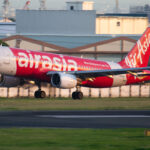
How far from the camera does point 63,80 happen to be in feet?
133

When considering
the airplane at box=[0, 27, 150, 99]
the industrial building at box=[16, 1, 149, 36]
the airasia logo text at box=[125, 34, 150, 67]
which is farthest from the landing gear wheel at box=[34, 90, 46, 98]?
the industrial building at box=[16, 1, 149, 36]

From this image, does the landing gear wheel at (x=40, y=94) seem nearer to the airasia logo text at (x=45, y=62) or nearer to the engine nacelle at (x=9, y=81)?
the engine nacelle at (x=9, y=81)

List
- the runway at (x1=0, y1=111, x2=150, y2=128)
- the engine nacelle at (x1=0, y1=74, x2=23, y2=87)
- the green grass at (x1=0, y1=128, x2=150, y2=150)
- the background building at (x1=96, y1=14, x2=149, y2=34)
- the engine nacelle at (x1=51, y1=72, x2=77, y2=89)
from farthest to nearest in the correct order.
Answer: the background building at (x1=96, y1=14, x2=149, y2=34) → the engine nacelle at (x1=0, y1=74, x2=23, y2=87) → the engine nacelle at (x1=51, y1=72, x2=77, y2=89) → the runway at (x1=0, y1=111, x2=150, y2=128) → the green grass at (x1=0, y1=128, x2=150, y2=150)

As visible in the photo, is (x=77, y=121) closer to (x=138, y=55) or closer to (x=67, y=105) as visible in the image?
(x=67, y=105)

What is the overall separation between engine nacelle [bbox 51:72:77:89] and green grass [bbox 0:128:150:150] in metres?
22.5

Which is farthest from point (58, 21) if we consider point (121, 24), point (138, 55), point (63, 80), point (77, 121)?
point (77, 121)

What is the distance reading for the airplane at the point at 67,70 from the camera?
40.2 metres

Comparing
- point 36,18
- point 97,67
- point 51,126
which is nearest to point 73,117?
point 51,126

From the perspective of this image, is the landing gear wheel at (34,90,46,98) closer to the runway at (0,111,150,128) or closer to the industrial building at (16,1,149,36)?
the runway at (0,111,150,128)

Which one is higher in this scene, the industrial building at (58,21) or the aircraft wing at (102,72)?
the industrial building at (58,21)

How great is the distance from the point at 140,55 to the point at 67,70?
9.00 meters

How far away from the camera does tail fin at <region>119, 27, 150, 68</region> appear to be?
1917 inches

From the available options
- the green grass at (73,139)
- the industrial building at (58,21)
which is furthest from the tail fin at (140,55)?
the industrial building at (58,21)

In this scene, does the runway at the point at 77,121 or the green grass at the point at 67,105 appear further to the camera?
the green grass at the point at 67,105
